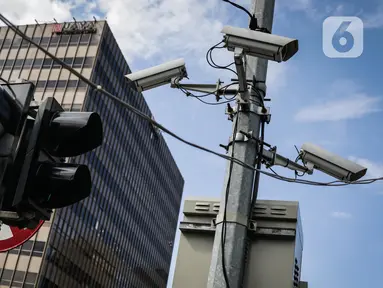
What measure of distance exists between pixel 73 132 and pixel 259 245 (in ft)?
7.63

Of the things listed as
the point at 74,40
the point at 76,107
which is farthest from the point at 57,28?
the point at 76,107

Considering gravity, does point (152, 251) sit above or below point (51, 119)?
above

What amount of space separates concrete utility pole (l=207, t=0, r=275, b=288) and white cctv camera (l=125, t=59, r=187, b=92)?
0.84 m

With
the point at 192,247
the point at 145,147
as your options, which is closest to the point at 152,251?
the point at 145,147

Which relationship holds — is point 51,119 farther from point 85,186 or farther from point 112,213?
point 112,213

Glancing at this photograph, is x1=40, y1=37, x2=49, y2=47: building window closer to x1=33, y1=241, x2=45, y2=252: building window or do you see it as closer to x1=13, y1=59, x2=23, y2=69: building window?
x1=13, y1=59, x2=23, y2=69: building window

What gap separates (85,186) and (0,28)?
76850 mm

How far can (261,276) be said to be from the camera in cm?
483

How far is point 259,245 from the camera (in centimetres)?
495

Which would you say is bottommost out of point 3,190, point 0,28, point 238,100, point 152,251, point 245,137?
point 3,190

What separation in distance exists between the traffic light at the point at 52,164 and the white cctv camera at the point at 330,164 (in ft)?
8.10

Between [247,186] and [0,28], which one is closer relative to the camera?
[247,186]

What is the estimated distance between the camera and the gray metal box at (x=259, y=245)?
484cm

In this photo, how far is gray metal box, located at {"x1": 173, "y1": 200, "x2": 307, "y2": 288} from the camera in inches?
191
